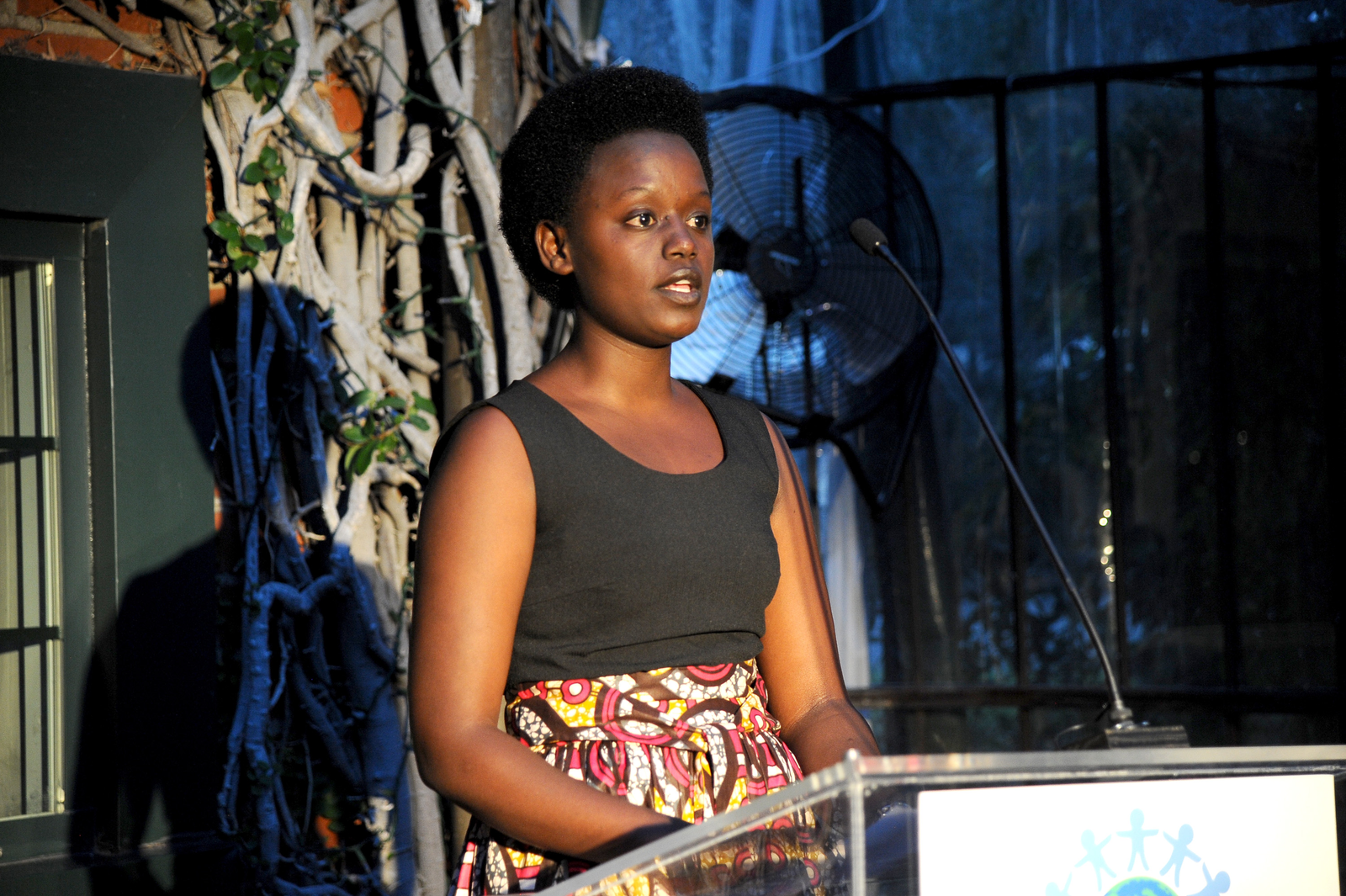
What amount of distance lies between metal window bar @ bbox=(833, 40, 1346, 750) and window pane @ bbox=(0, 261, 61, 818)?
6.81ft

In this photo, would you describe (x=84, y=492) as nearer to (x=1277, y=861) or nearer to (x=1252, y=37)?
(x=1277, y=861)

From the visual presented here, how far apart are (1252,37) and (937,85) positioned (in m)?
0.93

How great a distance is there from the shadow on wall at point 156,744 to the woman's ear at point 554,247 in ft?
3.48

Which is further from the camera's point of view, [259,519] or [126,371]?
[259,519]

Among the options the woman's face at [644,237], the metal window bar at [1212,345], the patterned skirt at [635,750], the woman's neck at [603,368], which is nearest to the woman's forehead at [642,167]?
the woman's face at [644,237]

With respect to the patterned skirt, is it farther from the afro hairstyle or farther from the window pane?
the window pane

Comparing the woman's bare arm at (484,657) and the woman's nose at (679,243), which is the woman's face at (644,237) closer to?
the woman's nose at (679,243)

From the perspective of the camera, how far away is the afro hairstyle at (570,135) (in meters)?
1.41

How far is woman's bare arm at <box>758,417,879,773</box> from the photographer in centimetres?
141

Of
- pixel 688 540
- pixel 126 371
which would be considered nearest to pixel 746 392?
pixel 126 371

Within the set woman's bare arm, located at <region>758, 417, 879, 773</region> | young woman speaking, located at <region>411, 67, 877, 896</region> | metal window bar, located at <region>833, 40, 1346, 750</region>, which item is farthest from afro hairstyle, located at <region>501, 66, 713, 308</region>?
metal window bar, located at <region>833, 40, 1346, 750</region>

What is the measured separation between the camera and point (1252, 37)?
3.46 metres

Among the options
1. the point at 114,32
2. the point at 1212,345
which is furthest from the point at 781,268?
the point at 114,32

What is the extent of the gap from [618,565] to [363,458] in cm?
125
